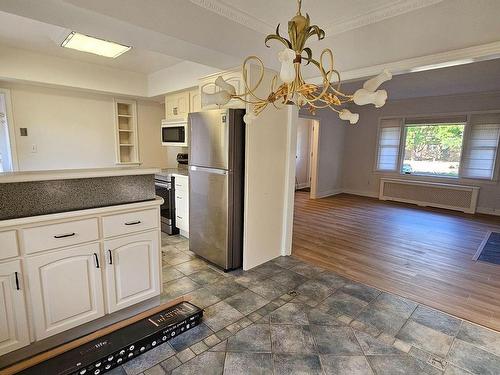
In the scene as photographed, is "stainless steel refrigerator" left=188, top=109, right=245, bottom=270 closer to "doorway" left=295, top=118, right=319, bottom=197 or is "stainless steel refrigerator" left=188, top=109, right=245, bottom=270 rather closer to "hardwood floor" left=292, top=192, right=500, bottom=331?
"hardwood floor" left=292, top=192, right=500, bottom=331

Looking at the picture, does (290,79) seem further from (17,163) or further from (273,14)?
(17,163)

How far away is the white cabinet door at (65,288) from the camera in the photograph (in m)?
1.68

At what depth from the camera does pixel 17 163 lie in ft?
13.0

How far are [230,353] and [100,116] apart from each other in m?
4.47

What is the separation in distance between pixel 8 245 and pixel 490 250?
5.30 meters

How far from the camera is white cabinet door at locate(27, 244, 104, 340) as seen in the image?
1.68 metres

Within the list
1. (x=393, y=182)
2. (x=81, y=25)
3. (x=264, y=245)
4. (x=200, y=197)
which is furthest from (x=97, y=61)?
(x=393, y=182)

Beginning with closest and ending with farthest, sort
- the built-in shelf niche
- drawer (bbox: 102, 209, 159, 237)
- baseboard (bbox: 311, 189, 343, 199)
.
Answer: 1. drawer (bbox: 102, 209, 159, 237)
2. the built-in shelf niche
3. baseboard (bbox: 311, 189, 343, 199)

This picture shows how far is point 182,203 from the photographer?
3.88m

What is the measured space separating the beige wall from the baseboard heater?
6193mm

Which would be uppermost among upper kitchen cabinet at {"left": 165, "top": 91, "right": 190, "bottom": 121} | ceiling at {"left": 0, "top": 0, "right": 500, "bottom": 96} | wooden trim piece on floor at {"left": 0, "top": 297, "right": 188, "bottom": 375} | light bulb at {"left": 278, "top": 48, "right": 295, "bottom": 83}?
ceiling at {"left": 0, "top": 0, "right": 500, "bottom": 96}

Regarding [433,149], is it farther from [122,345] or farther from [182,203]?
[122,345]

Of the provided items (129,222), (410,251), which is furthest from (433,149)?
(129,222)

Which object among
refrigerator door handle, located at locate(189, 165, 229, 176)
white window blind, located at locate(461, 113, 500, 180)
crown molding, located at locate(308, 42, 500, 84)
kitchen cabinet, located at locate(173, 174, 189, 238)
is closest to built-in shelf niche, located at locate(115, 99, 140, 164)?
kitchen cabinet, located at locate(173, 174, 189, 238)
